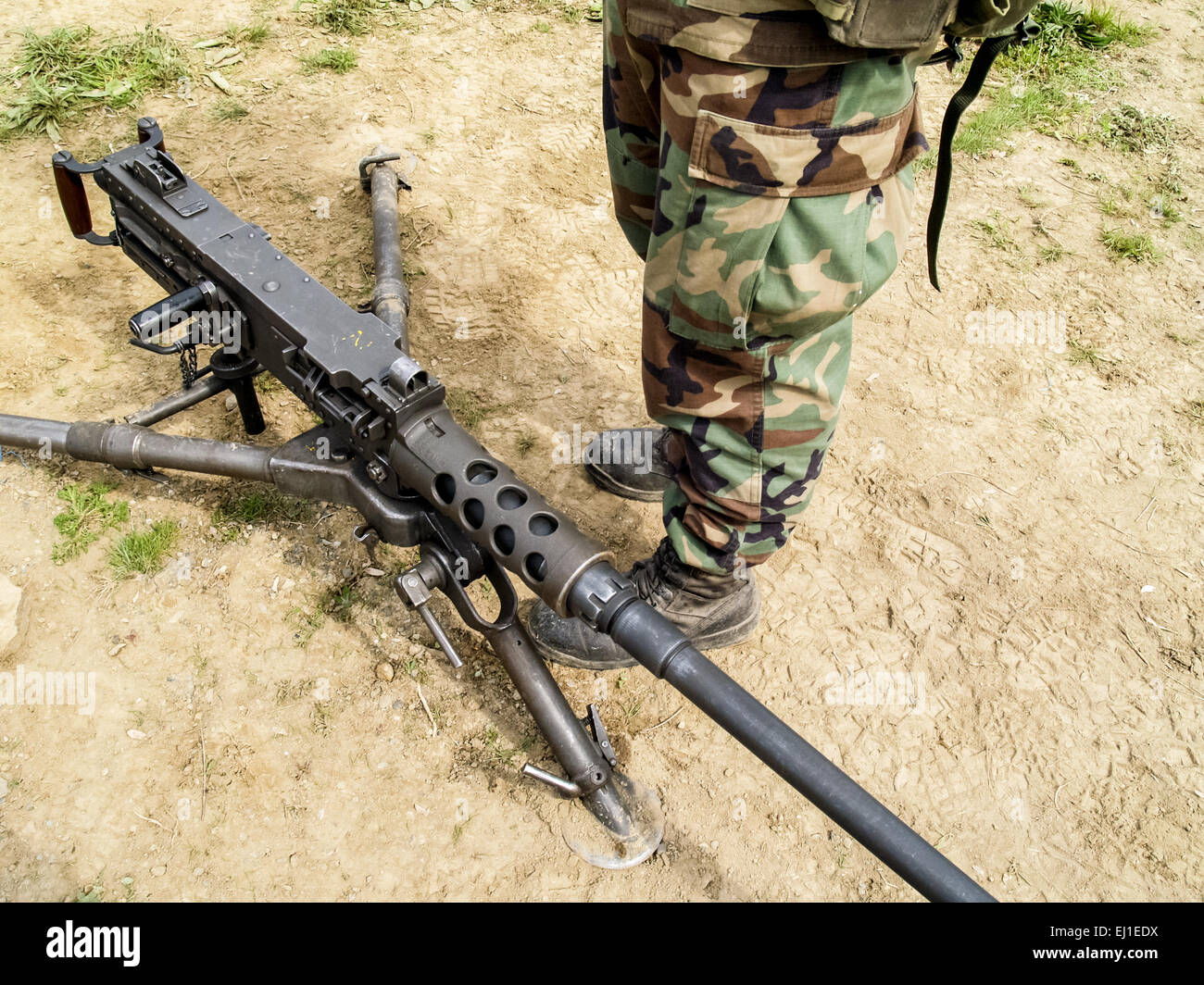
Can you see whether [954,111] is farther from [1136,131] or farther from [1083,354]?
[1136,131]

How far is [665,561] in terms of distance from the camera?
3.22 m

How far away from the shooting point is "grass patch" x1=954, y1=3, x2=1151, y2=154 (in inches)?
235

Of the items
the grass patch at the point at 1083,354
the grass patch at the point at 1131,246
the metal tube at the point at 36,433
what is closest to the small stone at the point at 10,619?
the metal tube at the point at 36,433

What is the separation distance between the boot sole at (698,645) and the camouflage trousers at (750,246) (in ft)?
1.23

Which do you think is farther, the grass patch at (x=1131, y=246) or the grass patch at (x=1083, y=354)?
the grass patch at (x=1131, y=246)

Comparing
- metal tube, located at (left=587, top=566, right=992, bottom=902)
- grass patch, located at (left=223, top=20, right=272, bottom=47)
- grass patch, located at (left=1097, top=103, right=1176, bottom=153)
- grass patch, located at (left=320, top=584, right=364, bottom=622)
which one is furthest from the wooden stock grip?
grass patch, located at (left=1097, top=103, right=1176, bottom=153)

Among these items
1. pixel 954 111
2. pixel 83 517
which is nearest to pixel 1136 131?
pixel 954 111

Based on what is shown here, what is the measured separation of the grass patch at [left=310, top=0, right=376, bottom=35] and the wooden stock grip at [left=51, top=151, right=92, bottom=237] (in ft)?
10.3

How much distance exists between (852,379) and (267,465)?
275 cm

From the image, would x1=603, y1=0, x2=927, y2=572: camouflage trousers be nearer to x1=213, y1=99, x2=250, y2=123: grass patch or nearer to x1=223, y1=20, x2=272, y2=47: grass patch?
x1=213, y1=99, x2=250, y2=123: grass patch

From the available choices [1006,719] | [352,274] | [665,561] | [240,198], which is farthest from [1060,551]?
[240,198]

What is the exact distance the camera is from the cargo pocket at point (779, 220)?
215 cm

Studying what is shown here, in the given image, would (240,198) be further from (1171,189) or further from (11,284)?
(1171,189)

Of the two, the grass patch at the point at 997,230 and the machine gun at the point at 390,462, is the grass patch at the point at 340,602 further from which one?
the grass patch at the point at 997,230
